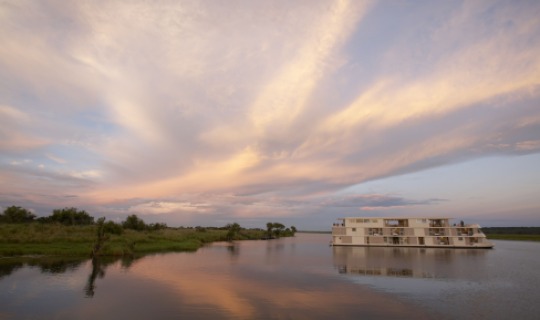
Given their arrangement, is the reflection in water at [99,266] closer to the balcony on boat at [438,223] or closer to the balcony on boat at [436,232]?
the balcony on boat at [436,232]

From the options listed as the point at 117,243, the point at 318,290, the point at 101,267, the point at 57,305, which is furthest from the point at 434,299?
the point at 117,243

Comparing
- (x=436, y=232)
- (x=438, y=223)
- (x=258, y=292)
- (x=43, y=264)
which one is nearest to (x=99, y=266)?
(x=43, y=264)

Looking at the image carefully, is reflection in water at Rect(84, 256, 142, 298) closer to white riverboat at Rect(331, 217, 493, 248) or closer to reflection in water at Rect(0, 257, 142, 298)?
reflection in water at Rect(0, 257, 142, 298)

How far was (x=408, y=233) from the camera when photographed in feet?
267

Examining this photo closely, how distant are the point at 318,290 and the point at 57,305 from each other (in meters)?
20.1

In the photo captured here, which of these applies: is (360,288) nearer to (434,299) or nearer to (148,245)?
(434,299)

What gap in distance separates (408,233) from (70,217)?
99.9m

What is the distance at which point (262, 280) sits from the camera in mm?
34750

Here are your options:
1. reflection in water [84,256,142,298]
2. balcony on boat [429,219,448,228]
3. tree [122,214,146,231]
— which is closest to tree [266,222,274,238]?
tree [122,214,146,231]

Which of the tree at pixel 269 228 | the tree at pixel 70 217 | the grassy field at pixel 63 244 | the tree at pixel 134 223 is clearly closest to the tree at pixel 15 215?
the tree at pixel 70 217

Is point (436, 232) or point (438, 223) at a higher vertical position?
point (438, 223)

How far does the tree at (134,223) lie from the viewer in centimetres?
10112

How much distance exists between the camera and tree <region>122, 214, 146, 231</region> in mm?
101125

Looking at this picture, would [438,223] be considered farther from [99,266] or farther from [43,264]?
[43,264]
